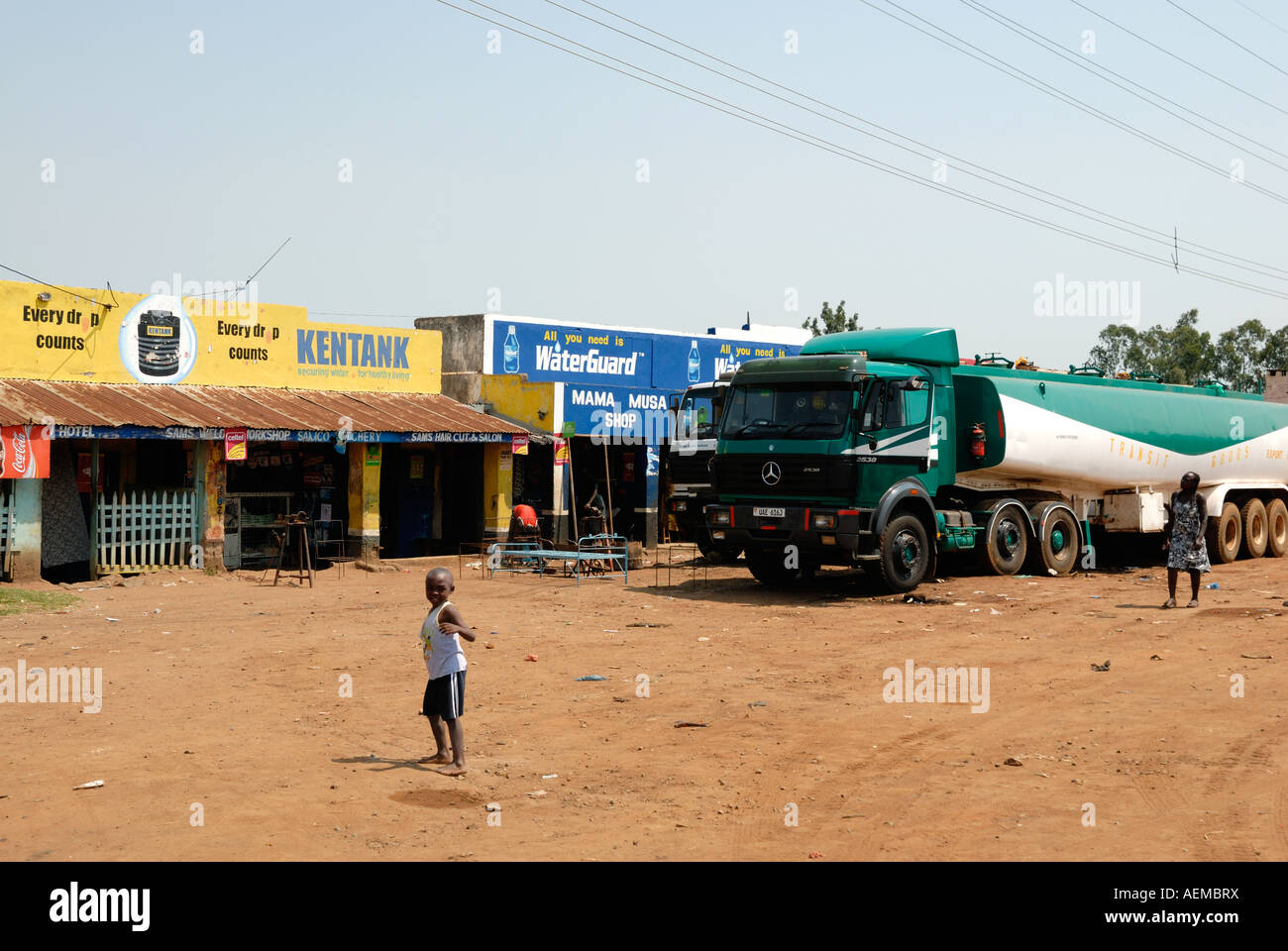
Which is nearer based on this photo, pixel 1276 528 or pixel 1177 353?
pixel 1276 528

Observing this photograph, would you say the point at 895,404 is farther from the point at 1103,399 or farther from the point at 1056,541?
the point at 1103,399

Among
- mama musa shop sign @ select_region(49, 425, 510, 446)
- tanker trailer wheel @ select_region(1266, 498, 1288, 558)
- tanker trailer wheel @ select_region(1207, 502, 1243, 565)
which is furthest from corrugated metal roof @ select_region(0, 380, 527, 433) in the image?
tanker trailer wheel @ select_region(1266, 498, 1288, 558)

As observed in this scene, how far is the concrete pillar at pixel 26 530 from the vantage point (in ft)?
61.3

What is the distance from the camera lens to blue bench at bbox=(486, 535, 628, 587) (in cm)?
2091

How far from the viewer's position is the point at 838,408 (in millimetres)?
17562

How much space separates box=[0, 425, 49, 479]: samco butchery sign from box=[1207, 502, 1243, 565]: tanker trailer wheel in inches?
814

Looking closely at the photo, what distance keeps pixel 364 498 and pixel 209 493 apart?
123 inches

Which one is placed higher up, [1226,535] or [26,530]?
[26,530]

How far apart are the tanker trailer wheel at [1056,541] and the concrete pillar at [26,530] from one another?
627 inches

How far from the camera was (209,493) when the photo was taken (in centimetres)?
2127

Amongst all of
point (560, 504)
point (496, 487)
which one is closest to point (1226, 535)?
point (560, 504)

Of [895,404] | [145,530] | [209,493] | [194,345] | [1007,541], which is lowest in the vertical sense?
[1007,541]

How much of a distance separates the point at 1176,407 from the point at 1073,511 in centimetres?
352

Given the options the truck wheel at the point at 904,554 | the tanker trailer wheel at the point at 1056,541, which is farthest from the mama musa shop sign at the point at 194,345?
the tanker trailer wheel at the point at 1056,541
